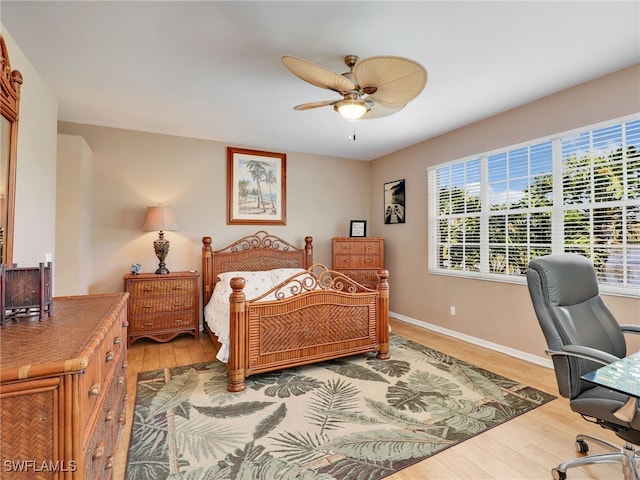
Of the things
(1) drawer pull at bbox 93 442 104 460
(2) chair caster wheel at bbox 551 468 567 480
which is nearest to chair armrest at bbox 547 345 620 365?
(2) chair caster wheel at bbox 551 468 567 480

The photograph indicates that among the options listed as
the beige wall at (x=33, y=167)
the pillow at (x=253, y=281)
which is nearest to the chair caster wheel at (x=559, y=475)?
the pillow at (x=253, y=281)

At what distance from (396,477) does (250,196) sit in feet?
12.5

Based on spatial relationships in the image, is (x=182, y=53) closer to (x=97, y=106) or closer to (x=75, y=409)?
(x=97, y=106)

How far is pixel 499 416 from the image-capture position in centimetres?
223

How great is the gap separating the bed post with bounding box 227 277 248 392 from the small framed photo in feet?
9.57

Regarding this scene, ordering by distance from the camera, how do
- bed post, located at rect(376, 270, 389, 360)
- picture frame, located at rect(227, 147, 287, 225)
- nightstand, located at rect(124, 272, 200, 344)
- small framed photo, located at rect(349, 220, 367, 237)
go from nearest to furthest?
bed post, located at rect(376, 270, 389, 360) < nightstand, located at rect(124, 272, 200, 344) < picture frame, located at rect(227, 147, 287, 225) < small framed photo, located at rect(349, 220, 367, 237)

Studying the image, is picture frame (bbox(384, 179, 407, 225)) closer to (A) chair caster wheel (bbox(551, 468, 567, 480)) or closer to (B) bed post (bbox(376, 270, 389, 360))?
(B) bed post (bbox(376, 270, 389, 360))

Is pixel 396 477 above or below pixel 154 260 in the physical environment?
below

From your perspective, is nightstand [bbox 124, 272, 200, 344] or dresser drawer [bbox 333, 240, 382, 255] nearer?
nightstand [bbox 124, 272, 200, 344]

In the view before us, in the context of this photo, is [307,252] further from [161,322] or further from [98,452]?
[98,452]

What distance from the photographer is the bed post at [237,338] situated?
2598mm

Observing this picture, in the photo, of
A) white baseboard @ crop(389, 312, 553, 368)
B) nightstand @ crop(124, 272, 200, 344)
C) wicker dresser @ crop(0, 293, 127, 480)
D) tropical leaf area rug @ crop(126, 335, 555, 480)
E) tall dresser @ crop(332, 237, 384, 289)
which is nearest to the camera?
wicker dresser @ crop(0, 293, 127, 480)

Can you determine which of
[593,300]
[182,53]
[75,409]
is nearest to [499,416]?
[593,300]

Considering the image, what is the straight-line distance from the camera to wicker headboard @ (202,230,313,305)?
167 inches
